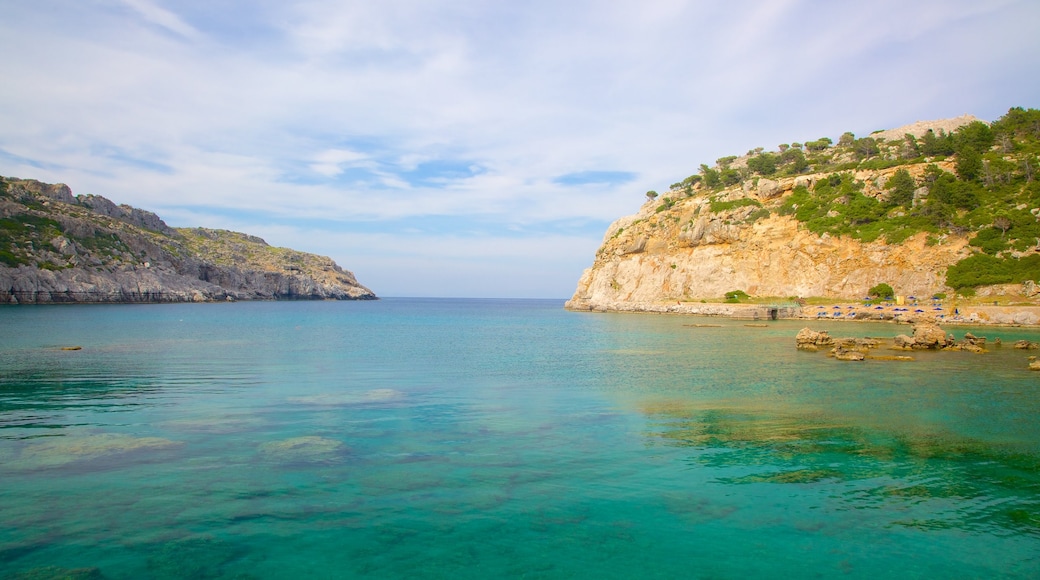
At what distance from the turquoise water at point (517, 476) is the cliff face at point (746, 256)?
52291 mm

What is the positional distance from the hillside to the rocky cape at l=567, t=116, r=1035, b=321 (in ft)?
0.61

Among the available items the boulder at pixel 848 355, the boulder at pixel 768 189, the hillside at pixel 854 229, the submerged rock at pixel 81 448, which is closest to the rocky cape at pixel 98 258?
the hillside at pixel 854 229

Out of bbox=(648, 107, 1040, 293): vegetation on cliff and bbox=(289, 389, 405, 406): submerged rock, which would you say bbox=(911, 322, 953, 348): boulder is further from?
bbox=(648, 107, 1040, 293): vegetation on cliff

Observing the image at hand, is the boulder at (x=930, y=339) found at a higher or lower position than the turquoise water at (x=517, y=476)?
higher

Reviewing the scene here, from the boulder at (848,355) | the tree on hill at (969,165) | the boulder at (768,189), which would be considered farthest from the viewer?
the boulder at (768,189)

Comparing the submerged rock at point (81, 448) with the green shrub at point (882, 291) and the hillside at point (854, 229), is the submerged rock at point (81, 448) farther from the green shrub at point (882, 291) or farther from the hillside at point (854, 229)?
the green shrub at point (882, 291)

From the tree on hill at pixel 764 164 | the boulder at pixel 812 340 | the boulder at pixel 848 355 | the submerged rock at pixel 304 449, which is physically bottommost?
the submerged rock at pixel 304 449

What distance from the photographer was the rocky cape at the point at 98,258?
321ft

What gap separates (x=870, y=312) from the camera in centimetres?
6128

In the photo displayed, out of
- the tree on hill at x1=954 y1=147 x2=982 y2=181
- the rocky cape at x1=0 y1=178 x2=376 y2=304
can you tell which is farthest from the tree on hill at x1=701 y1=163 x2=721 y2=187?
the rocky cape at x1=0 y1=178 x2=376 y2=304

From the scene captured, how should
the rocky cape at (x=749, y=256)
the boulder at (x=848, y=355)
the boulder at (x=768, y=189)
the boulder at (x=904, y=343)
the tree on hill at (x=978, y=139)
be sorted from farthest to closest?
the boulder at (x=768, y=189) < the tree on hill at (x=978, y=139) < the rocky cape at (x=749, y=256) < the boulder at (x=904, y=343) < the boulder at (x=848, y=355)

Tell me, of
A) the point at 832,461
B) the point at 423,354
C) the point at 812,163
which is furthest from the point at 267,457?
the point at 812,163

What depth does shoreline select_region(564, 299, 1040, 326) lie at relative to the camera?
5250cm

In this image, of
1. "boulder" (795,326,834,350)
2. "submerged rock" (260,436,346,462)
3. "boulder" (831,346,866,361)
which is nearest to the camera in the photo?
"submerged rock" (260,436,346,462)
